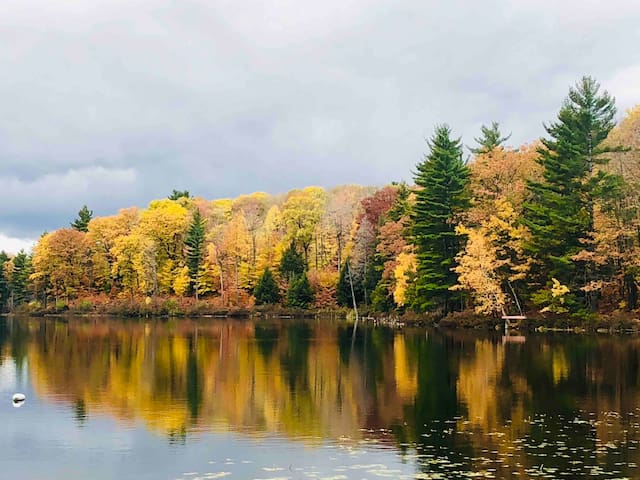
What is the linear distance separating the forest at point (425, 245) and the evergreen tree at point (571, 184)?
3.8 inches

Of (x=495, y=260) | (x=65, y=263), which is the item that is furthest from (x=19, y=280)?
(x=495, y=260)

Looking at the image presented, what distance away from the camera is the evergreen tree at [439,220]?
52750 millimetres

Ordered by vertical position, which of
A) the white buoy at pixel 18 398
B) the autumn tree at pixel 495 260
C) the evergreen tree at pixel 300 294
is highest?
the autumn tree at pixel 495 260

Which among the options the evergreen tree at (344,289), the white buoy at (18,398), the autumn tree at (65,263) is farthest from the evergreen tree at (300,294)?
the white buoy at (18,398)

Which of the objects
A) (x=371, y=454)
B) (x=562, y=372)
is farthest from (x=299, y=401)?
(x=562, y=372)

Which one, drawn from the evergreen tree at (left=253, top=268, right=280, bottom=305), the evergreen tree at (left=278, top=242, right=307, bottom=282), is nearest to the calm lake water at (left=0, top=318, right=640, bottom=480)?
the evergreen tree at (left=253, top=268, right=280, bottom=305)

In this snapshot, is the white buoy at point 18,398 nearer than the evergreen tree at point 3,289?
Yes

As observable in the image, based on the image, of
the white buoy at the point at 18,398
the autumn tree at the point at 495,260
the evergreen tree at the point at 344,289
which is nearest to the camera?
the white buoy at the point at 18,398

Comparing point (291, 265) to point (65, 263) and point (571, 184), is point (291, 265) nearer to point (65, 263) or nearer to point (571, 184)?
point (65, 263)

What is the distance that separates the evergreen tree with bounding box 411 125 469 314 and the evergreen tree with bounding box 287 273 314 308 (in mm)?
25383

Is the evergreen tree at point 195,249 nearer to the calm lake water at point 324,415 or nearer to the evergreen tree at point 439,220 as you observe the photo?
the evergreen tree at point 439,220

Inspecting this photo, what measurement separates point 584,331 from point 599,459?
33.5m

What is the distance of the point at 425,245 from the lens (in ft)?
178

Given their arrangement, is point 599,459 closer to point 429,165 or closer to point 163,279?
point 429,165
